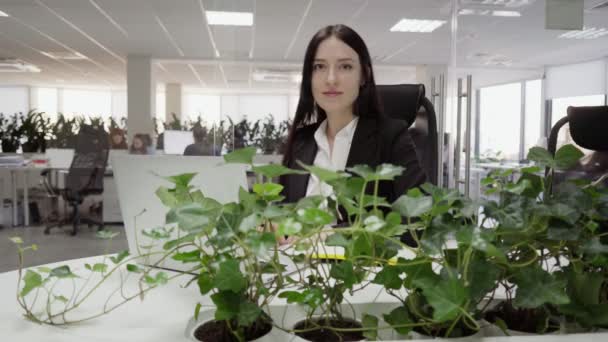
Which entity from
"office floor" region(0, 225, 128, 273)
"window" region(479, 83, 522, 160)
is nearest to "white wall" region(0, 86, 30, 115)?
"office floor" region(0, 225, 128, 273)

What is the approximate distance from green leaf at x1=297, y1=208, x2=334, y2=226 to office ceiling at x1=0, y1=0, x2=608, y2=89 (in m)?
5.27

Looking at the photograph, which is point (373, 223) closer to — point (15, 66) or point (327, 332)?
point (327, 332)

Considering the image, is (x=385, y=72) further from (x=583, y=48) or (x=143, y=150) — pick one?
(x=143, y=150)

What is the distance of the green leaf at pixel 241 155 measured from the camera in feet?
1.49

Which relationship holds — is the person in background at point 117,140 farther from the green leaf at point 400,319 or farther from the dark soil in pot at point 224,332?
the green leaf at point 400,319

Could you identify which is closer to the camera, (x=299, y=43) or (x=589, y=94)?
(x=589, y=94)

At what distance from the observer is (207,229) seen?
1.53ft

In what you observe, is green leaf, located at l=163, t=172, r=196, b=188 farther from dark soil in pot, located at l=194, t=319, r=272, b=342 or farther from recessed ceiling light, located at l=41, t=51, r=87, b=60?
recessed ceiling light, located at l=41, t=51, r=87, b=60

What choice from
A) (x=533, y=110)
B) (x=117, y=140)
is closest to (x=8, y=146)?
(x=117, y=140)

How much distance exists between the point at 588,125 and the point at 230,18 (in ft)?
14.8

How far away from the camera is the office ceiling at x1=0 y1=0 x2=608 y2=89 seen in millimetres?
5816

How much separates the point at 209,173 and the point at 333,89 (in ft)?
2.75

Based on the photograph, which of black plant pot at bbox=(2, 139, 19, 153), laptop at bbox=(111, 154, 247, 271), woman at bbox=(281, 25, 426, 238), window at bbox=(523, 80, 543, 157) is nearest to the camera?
laptop at bbox=(111, 154, 247, 271)

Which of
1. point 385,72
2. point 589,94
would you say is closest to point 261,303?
point 589,94
